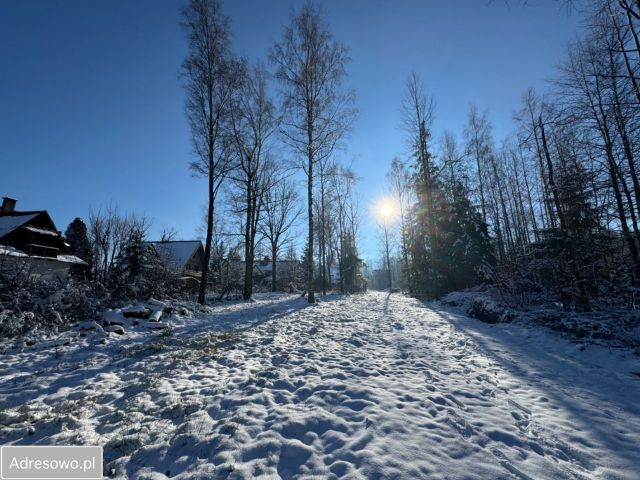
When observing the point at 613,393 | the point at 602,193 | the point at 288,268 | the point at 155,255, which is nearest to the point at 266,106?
the point at 155,255

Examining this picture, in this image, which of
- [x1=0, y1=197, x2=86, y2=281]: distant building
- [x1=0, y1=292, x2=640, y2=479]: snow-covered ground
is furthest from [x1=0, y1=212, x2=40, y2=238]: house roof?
[x1=0, y1=292, x2=640, y2=479]: snow-covered ground

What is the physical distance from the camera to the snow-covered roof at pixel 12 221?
67.7ft

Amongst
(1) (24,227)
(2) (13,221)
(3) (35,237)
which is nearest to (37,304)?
(1) (24,227)

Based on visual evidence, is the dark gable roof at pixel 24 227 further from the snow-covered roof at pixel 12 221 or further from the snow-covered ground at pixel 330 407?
the snow-covered ground at pixel 330 407

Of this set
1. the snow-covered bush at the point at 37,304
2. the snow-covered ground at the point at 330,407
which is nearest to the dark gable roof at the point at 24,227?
the snow-covered bush at the point at 37,304

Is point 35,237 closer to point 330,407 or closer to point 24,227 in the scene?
point 24,227

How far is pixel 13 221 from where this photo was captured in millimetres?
21844

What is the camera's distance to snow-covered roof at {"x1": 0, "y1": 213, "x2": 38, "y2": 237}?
20.6 meters

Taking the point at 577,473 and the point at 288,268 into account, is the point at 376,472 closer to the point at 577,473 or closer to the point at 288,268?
the point at 577,473

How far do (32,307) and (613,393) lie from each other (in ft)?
39.2

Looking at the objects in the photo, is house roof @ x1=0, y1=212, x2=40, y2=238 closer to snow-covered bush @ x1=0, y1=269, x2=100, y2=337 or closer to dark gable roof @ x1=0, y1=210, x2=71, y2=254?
dark gable roof @ x1=0, y1=210, x2=71, y2=254

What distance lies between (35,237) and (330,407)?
3139 cm

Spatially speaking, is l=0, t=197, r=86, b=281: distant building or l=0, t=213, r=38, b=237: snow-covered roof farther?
l=0, t=197, r=86, b=281: distant building

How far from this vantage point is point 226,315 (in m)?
10.5
